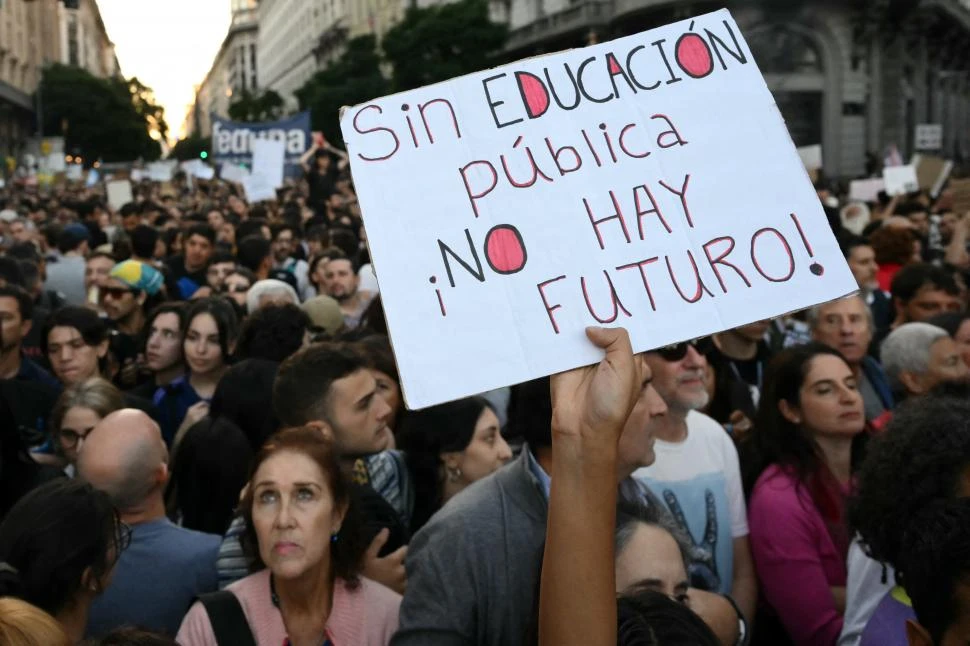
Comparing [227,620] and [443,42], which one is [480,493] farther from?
[443,42]

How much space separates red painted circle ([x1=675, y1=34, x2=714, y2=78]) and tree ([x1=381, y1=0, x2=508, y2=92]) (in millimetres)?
41583

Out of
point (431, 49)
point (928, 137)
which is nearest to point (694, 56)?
point (928, 137)

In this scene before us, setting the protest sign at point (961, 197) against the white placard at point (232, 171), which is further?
the white placard at point (232, 171)

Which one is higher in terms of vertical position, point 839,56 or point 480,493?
point 839,56

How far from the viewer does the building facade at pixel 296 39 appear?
297 ft

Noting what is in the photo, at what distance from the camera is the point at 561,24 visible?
44781 millimetres

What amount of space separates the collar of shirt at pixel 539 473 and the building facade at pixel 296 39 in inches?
2781

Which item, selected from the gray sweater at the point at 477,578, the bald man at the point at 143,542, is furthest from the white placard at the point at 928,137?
the gray sweater at the point at 477,578

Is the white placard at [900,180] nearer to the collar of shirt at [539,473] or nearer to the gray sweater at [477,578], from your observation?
the collar of shirt at [539,473]

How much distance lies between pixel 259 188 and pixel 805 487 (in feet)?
41.4

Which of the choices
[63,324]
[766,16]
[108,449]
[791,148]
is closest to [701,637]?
[791,148]

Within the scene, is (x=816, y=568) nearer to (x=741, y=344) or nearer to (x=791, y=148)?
(x=791, y=148)

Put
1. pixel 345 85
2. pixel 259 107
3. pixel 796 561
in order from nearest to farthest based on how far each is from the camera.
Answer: pixel 796 561 → pixel 345 85 → pixel 259 107

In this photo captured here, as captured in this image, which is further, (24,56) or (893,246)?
(24,56)
